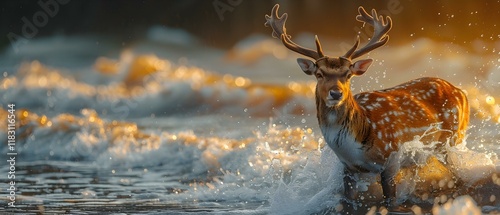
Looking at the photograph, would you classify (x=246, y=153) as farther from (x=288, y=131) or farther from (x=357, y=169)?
(x=357, y=169)

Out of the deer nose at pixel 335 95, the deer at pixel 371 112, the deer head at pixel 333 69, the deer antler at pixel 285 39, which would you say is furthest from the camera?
the deer antler at pixel 285 39

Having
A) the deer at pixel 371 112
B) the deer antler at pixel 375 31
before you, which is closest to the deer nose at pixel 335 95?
the deer at pixel 371 112

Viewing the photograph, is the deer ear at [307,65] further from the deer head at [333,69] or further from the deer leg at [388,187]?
the deer leg at [388,187]

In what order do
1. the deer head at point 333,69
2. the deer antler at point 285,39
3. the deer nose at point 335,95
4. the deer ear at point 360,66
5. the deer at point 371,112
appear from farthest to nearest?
the deer antler at point 285,39 < the deer ear at point 360,66 < the deer at point 371,112 < the deer head at point 333,69 < the deer nose at point 335,95

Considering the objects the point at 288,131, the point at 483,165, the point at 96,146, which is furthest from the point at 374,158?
the point at 96,146

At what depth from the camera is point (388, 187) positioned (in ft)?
34.7

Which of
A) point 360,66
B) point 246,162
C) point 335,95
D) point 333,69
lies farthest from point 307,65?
point 246,162

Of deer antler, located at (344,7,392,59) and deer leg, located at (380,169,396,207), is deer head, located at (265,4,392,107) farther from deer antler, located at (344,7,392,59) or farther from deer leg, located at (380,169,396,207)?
deer leg, located at (380,169,396,207)

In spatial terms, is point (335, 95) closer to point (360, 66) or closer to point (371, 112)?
point (360, 66)

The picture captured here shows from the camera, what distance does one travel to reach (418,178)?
1134 cm

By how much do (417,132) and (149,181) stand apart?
5.16 meters

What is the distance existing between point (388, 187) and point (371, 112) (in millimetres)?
792

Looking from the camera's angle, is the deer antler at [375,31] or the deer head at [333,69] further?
the deer antler at [375,31]

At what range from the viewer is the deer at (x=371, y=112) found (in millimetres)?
10102
